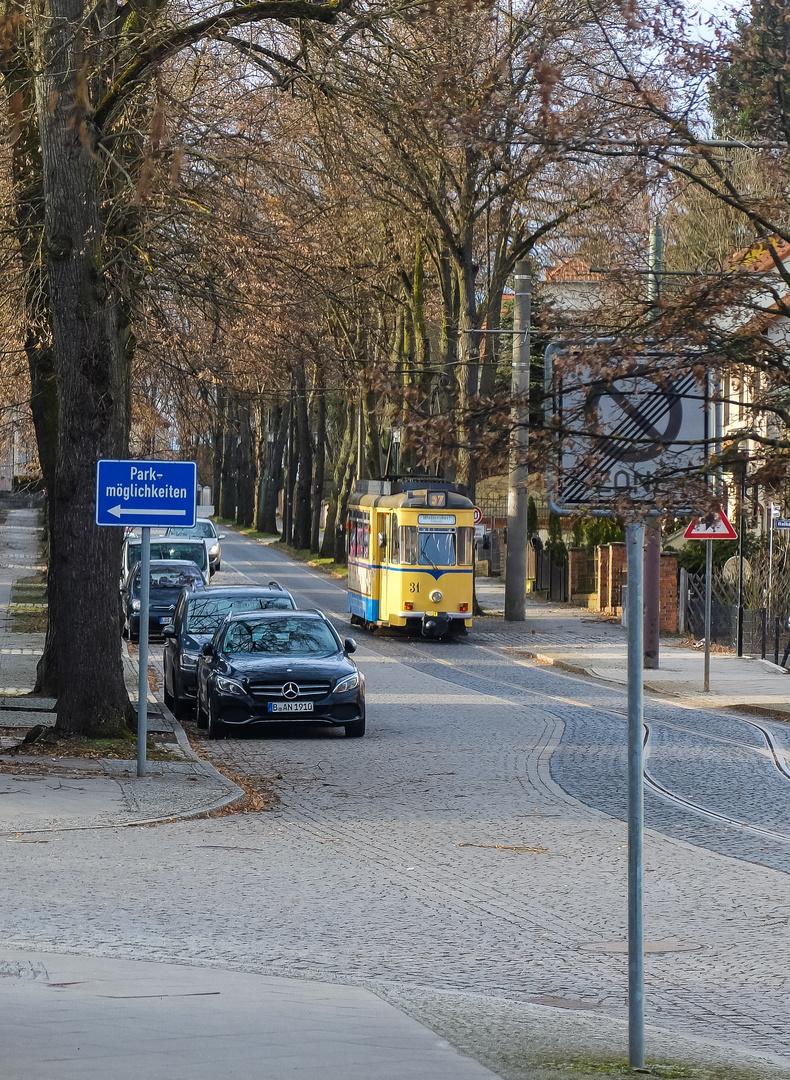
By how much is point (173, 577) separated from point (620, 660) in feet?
35.5

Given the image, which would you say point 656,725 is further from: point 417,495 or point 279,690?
point 417,495

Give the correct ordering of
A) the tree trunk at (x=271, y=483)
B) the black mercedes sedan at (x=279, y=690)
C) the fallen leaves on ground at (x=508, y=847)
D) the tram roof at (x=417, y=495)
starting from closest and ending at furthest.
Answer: the fallen leaves on ground at (x=508, y=847), the black mercedes sedan at (x=279, y=690), the tram roof at (x=417, y=495), the tree trunk at (x=271, y=483)

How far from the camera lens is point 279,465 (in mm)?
87875

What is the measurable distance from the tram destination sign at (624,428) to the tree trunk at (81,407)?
969 centimetres

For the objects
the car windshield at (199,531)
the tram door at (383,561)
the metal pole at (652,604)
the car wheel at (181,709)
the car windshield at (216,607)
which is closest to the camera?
the car wheel at (181,709)

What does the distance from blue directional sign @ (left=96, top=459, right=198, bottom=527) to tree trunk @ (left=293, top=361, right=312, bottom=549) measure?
4774cm

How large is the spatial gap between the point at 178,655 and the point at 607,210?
548 inches

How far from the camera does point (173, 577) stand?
34.2 meters

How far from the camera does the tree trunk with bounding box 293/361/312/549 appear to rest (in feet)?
216

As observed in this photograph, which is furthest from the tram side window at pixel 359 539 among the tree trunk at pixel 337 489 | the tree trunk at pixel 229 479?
the tree trunk at pixel 229 479

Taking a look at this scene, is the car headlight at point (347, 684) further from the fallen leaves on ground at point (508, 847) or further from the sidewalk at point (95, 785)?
the fallen leaves on ground at point (508, 847)

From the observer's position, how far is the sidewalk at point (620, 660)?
23.3 m

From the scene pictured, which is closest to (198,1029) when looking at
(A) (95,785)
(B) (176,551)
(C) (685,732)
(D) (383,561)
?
(A) (95,785)

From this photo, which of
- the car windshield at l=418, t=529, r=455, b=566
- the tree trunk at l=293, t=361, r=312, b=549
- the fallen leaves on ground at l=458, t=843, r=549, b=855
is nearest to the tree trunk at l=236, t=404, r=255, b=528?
the tree trunk at l=293, t=361, r=312, b=549
